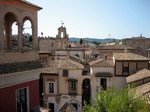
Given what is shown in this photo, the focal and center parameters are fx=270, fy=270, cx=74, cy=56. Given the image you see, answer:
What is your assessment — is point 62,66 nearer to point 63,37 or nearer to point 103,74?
point 103,74

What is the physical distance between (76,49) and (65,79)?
69.7 feet

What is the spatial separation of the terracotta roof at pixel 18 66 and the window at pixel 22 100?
0.89 meters

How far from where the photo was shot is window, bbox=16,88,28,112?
9.73m

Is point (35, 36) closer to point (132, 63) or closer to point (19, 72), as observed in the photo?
point (19, 72)

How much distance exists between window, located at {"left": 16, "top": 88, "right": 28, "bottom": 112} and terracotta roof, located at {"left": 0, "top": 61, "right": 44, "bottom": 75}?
888 mm

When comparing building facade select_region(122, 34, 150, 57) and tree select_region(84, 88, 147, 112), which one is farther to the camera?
building facade select_region(122, 34, 150, 57)

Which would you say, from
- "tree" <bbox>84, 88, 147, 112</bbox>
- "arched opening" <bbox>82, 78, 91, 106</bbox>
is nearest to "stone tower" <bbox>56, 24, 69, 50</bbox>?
"arched opening" <bbox>82, 78, 91, 106</bbox>

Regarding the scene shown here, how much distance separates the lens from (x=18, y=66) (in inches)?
364

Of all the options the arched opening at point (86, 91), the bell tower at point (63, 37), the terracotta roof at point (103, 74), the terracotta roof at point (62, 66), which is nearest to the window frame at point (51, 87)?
the terracotta roof at point (62, 66)

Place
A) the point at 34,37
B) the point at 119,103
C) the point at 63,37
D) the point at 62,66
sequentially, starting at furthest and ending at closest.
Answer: the point at 63,37 → the point at 62,66 → the point at 119,103 → the point at 34,37

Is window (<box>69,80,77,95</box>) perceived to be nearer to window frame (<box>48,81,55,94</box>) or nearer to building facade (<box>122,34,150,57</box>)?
window frame (<box>48,81,55,94</box>)

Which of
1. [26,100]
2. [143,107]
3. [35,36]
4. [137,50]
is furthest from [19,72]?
[137,50]

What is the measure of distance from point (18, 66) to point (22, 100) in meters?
1.48

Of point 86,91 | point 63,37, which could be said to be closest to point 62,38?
point 63,37
